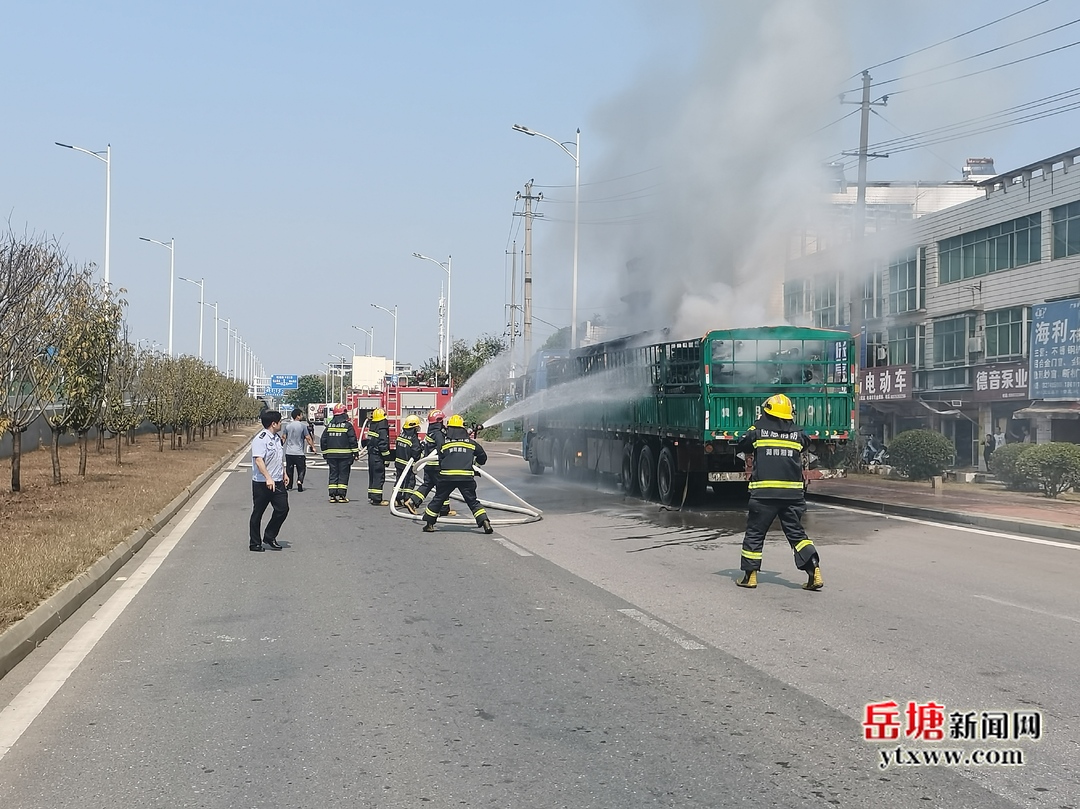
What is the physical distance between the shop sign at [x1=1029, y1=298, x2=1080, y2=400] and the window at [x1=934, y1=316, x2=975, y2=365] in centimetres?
1051

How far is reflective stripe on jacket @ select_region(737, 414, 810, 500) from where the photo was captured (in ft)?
31.8

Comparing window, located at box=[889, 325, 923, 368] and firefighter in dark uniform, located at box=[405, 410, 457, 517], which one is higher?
window, located at box=[889, 325, 923, 368]

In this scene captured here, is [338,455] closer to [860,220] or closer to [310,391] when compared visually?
[860,220]

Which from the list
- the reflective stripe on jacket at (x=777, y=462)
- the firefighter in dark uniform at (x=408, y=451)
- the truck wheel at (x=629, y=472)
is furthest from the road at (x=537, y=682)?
the truck wheel at (x=629, y=472)

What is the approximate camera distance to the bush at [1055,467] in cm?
1961

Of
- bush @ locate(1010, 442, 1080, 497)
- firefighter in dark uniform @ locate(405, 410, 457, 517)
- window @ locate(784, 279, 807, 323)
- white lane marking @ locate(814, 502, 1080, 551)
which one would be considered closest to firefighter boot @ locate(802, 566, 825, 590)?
white lane marking @ locate(814, 502, 1080, 551)

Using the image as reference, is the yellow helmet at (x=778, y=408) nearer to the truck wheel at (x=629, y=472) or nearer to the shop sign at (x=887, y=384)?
the truck wheel at (x=629, y=472)

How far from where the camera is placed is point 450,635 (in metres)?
7.85

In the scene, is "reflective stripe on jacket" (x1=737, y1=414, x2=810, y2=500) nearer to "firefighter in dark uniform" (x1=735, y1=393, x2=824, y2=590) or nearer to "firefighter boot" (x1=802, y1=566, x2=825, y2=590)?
→ "firefighter in dark uniform" (x1=735, y1=393, x2=824, y2=590)

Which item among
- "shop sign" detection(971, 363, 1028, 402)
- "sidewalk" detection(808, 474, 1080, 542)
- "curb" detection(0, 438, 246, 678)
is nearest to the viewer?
"curb" detection(0, 438, 246, 678)

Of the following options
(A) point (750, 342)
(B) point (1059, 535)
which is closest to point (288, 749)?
(B) point (1059, 535)

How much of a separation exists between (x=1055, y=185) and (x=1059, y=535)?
1937 centimetres

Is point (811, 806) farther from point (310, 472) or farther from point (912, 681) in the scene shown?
point (310, 472)

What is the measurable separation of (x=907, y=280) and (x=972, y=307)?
466 cm
